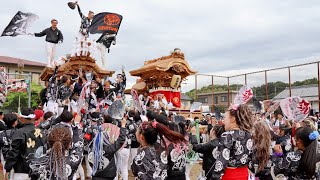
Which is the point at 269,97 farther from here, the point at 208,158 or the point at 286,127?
the point at 208,158

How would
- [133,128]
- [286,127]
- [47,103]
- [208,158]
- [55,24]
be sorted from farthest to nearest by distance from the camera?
1. [55,24]
2. [47,103]
3. [133,128]
4. [286,127]
5. [208,158]

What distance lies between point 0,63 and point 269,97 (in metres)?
32.1

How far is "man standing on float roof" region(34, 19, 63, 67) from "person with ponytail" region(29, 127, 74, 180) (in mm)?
9089

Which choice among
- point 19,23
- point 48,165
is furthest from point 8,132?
point 19,23

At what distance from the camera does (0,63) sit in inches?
1490

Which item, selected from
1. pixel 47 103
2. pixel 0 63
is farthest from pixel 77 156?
pixel 0 63

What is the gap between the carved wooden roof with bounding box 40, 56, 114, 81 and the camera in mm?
11998


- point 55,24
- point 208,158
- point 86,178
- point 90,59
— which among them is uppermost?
point 55,24

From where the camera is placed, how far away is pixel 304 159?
3584 millimetres

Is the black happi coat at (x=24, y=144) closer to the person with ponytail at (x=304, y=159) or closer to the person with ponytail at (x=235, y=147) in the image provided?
the person with ponytail at (x=235, y=147)

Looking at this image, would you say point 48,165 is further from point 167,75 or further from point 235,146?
point 167,75

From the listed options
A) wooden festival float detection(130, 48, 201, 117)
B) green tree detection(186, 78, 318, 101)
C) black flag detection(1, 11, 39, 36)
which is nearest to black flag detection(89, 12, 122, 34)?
black flag detection(1, 11, 39, 36)

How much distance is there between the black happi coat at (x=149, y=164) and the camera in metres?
3.41

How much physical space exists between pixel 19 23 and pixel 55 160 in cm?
908
